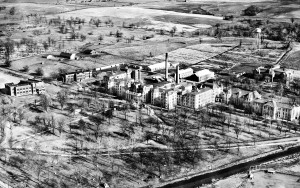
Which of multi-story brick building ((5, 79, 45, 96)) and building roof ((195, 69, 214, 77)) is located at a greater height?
building roof ((195, 69, 214, 77))

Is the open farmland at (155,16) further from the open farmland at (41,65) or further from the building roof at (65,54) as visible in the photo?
the open farmland at (41,65)

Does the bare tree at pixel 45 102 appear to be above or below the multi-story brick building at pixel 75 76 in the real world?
below

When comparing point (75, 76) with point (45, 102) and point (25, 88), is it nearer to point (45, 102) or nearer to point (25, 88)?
point (25, 88)

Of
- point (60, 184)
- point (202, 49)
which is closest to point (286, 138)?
point (60, 184)

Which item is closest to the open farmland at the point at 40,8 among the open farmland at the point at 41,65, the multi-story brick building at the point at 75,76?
the open farmland at the point at 41,65

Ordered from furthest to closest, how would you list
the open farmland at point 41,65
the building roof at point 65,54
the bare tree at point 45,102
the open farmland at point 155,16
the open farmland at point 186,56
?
the open farmland at point 155,16
the open farmland at point 186,56
the building roof at point 65,54
the open farmland at point 41,65
the bare tree at point 45,102

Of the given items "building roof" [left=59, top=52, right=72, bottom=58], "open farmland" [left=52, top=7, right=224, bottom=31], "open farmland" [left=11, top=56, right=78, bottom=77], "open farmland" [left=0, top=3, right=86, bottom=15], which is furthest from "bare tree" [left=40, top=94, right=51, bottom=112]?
"open farmland" [left=0, top=3, right=86, bottom=15]

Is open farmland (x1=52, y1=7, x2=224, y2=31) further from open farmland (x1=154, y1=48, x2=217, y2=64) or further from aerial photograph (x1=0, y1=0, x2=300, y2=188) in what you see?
open farmland (x1=154, y1=48, x2=217, y2=64)

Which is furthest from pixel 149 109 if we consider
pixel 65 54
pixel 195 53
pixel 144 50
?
pixel 144 50
